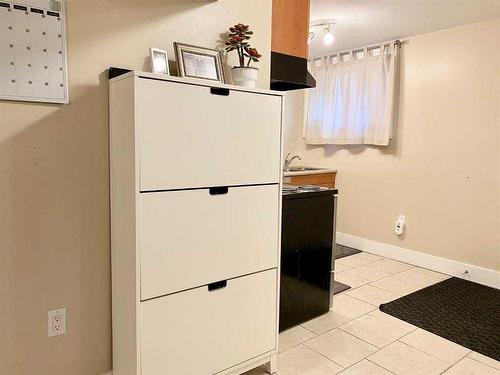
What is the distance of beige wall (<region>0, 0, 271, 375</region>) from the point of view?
1.51m

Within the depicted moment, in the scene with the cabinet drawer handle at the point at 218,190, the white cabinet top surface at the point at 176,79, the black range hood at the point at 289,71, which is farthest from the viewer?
the black range hood at the point at 289,71

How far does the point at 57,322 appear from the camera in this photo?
5.39 feet

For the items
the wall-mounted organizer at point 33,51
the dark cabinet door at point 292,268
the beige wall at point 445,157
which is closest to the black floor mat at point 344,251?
the beige wall at point 445,157

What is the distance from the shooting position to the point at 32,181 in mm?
1525

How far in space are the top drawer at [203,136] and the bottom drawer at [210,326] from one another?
49 cm

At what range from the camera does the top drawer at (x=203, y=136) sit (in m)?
1.42

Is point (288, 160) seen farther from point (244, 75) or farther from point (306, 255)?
point (244, 75)

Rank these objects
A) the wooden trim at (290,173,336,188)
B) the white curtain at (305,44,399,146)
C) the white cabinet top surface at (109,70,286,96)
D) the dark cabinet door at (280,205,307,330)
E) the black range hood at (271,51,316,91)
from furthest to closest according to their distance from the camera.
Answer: the wooden trim at (290,173,336,188)
the white curtain at (305,44,399,146)
the dark cabinet door at (280,205,307,330)
the black range hood at (271,51,316,91)
the white cabinet top surface at (109,70,286,96)

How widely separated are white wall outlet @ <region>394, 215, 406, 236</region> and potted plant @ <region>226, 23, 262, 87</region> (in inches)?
105

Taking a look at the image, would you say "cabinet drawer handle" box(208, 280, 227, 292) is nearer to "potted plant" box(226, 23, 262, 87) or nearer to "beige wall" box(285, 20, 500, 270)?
"potted plant" box(226, 23, 262, 87)

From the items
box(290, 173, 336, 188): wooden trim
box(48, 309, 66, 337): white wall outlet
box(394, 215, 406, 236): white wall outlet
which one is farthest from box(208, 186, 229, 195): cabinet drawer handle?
box(394, 215, 406, 236): white wall outlet

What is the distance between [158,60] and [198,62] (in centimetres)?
19

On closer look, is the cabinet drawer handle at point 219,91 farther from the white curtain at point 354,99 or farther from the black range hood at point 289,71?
the white curtain at point 354,99

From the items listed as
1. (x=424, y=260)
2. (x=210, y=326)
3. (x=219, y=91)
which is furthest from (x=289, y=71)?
(x=424, y=260)
